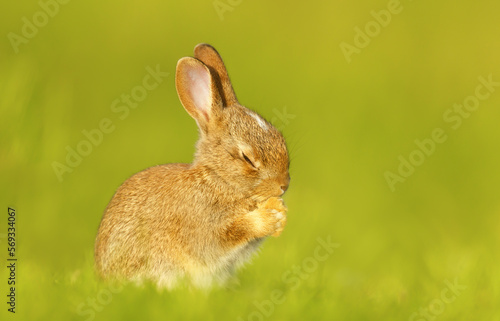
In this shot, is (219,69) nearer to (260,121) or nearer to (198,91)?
(198,91)

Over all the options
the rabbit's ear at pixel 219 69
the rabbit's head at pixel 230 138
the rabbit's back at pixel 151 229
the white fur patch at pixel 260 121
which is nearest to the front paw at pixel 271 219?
the rabbit's head at pixel 230 138

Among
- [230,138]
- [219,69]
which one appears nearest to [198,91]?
[219,69]

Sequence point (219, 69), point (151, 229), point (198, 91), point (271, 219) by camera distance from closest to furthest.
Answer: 1. point (271, 219)
2. point (151, 229)
3. point (198, 91)
4. point (219, 69)

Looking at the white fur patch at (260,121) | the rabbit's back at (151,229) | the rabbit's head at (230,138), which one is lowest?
the rabbit's back at (151,229)

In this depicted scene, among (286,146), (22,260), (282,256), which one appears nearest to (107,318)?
(22,260)

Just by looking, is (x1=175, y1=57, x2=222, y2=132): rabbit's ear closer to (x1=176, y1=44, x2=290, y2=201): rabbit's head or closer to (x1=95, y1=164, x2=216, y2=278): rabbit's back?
(x1=176, y1=44, x2=290, y2=201): rabbit's head

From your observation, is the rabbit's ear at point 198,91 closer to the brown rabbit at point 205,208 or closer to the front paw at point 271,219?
the brown rabbit at point 205,208

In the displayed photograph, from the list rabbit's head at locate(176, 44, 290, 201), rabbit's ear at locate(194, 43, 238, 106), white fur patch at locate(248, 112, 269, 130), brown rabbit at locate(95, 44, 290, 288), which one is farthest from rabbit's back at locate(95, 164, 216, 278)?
rabbit's ear at locate(194, 43, 238, 106)

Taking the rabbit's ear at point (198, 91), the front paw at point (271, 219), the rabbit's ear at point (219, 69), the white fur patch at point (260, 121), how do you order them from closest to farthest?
the front paw at point (271, 219), the white fur patch at point (260, 121), the rabbit's ear at point (198, 91), the rabbit's ear at point (219, 69)
